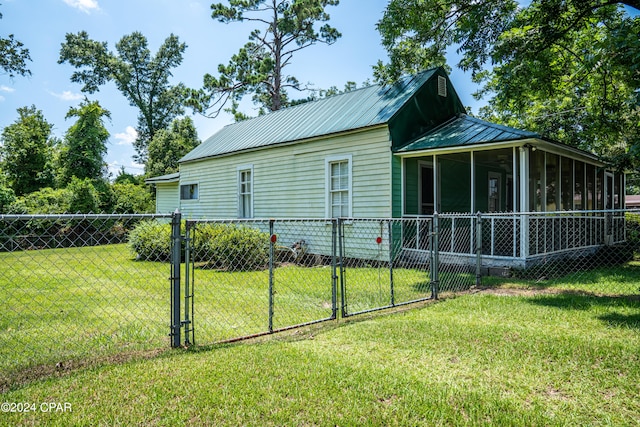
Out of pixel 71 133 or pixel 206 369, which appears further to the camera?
pixel 71 133

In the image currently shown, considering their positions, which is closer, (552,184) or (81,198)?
(552,184)

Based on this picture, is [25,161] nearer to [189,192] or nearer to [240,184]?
[189,192]

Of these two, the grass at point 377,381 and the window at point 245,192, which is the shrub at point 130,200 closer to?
the window at point 245,192

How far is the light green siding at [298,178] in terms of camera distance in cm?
1038

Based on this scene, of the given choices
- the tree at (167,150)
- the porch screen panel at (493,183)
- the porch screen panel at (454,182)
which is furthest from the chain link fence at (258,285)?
the tree at (167,150)

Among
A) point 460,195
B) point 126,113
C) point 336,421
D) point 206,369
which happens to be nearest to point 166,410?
point 206,369

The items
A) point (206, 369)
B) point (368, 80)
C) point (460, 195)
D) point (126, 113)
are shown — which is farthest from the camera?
point (126, 113)

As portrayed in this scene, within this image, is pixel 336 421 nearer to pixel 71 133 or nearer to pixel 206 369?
pixel 206 369

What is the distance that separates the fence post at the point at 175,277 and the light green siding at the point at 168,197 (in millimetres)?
15634

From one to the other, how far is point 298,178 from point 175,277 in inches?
345

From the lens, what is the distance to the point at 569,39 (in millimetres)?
10859

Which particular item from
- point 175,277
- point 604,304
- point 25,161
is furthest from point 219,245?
point 25,161

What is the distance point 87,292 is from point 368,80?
83.4 ft

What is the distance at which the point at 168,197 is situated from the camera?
65.2 ft
